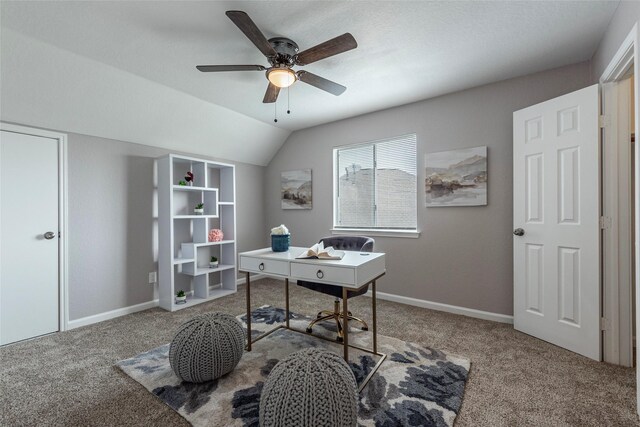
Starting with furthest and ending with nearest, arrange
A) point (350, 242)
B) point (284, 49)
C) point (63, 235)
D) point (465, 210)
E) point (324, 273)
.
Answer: point (465, 210), point (350, 242), point (63, 235), point (284, 49), point (324, 273)

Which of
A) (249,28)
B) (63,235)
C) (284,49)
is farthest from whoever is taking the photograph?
(63,235)

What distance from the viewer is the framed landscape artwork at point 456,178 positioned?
3.04 m

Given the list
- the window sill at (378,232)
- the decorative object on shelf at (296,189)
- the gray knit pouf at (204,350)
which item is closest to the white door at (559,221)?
the window sill at (378,232)

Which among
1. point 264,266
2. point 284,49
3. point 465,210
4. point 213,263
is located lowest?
point 213,263

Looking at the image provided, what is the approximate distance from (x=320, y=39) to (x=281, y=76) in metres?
0.46

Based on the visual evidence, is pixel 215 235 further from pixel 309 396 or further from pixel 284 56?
pixel 309 396

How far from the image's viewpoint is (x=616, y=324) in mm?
2104

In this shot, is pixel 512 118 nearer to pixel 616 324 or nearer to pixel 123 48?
pixel 616 324

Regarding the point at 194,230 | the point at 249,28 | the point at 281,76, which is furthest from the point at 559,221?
the point at 194,230

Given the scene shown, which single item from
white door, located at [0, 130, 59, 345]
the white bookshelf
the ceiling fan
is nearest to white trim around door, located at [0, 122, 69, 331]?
white door, located at [0, 130, 59, 345]

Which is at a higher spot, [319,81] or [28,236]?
[319,81]

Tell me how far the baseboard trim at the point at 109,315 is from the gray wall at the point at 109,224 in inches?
1.8

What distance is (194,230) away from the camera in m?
4.00

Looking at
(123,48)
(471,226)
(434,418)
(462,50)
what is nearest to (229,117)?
(123,48)
